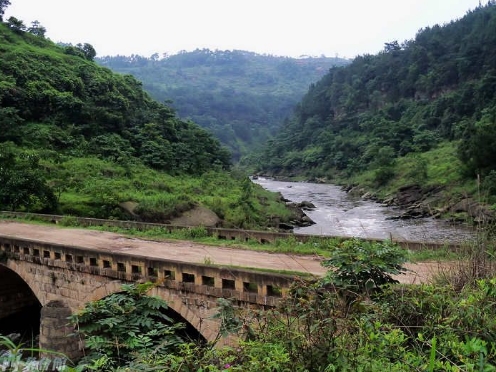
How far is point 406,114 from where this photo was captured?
80875 millimetres

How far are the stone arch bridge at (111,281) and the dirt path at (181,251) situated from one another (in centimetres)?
98

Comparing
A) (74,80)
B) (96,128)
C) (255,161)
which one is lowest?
(255,161)

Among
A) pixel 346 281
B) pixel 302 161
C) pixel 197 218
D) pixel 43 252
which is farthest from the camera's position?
pixel 302 161

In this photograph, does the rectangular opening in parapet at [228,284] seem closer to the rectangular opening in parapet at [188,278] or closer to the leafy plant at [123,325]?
the rectangular opening in parapet at [188,278]

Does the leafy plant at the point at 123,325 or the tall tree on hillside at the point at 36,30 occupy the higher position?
the tall tree on hillside at the point at 36,30

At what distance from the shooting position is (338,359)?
3902mm

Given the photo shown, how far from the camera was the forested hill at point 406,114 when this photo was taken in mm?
49938

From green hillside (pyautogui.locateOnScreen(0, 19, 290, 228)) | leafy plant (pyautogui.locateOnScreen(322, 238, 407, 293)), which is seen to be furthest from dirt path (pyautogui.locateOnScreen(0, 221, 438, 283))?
green hillside (pyautogui.locateOnScreen(0, 19, 290, 228))

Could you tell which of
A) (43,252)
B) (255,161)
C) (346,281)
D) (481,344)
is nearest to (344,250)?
(346,281)

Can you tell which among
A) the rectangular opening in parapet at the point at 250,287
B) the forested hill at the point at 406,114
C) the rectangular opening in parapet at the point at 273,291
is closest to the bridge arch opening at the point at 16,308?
the rectangular opening in parapet at the point at 250,287

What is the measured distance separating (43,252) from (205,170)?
32020mm

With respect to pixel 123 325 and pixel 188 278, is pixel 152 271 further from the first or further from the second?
pixel 123 325

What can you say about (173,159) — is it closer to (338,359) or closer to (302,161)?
(338,359)

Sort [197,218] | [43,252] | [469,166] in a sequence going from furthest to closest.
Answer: [469,166] → [197,218] → [43,252]
